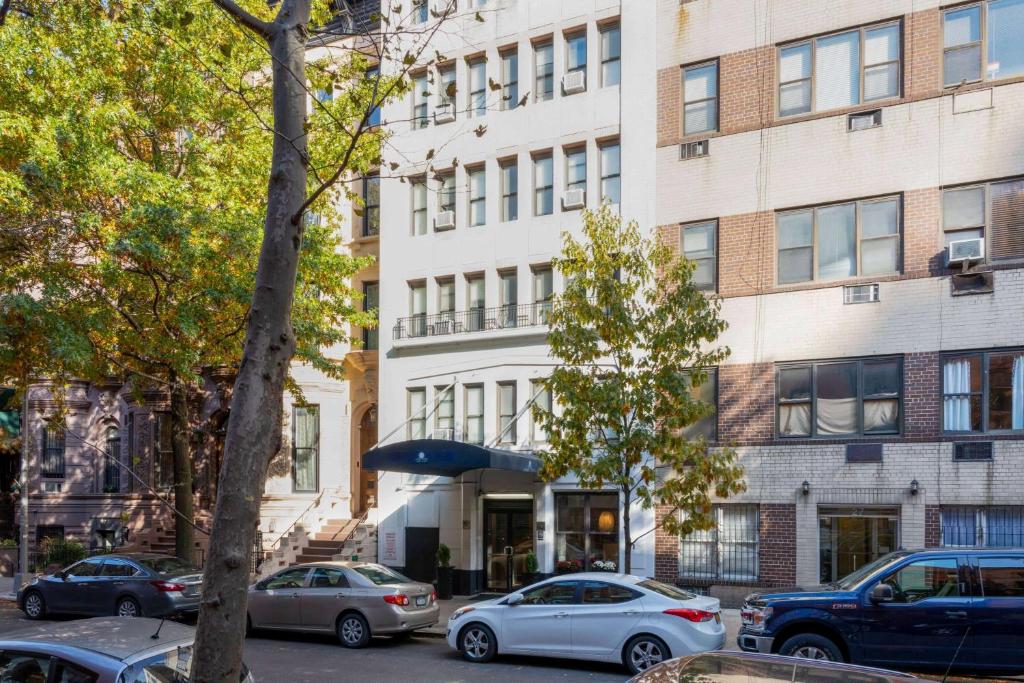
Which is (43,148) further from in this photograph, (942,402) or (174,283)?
(942,402)

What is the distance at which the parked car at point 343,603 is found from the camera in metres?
15.8

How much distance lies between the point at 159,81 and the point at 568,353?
11.0 m

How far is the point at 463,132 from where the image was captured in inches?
946

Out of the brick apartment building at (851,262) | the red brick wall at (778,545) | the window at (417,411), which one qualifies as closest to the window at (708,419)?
the brick apartment building at (851,262)

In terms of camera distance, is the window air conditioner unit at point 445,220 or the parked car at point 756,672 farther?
the window air conditioner unit at point 445,220

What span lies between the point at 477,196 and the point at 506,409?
574 centimetres

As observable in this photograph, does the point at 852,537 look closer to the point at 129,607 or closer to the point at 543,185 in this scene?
the point at 543,185

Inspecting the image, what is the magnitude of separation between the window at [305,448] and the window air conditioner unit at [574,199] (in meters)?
10.1

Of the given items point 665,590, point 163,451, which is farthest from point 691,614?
point 163,451

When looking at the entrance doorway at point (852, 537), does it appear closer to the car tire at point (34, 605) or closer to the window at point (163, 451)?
the car tire at point (34, 605)

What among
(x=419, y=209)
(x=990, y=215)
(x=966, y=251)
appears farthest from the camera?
(x=419, y=209)

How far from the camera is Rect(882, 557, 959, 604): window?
1161 centimetres

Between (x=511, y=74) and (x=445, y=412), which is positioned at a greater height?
(x=511, y=74)

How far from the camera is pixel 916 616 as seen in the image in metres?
11.5
